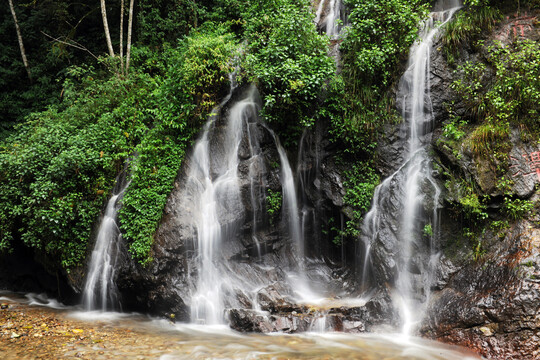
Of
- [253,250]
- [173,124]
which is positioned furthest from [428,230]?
[173,124]

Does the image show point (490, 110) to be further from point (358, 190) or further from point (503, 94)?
point (358, 190)

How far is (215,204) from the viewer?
8.08m

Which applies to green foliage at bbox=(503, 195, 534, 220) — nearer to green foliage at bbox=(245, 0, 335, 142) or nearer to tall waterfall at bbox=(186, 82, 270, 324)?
green foliage at bbox=(245, 0, 335, 142)

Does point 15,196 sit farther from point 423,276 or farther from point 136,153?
point 423,276

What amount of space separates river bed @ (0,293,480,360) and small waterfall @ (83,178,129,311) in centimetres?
58

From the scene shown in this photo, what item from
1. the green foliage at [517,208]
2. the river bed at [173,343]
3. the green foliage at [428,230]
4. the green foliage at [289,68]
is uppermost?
the green foliage at [289,68]

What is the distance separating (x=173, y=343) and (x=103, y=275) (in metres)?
2.89

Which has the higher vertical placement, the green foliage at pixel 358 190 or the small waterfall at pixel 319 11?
the small waterfall at pixel 319 11

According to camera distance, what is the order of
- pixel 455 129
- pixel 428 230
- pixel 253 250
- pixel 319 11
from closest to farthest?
pixel 428 230
pixel 455 129
pixel 253 250
pixel 319 11

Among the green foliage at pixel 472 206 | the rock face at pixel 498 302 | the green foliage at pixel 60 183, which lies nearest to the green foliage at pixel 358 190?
the green foliage at pixel 472 206

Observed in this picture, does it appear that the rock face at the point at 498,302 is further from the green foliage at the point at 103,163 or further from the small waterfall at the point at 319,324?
the green foliage at the point at 103,163

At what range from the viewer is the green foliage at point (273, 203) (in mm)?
8391

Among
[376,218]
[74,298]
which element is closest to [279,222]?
[376,218]

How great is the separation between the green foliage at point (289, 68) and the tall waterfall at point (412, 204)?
2.03 metres
